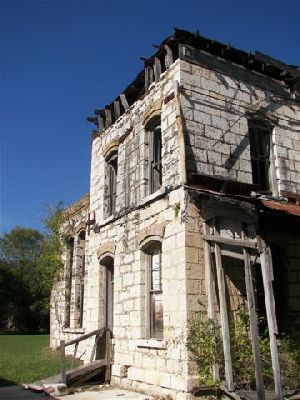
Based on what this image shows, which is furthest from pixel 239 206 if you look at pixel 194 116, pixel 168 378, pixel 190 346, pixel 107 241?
pixel 107 241

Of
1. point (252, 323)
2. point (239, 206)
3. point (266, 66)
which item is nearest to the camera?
point (252, 323)

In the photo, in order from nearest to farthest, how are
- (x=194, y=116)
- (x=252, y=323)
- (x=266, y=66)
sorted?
1. (x=252, y=323)
2. (x=194, y=116)
3. (x=266, y=66)

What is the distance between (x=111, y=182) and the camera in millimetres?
13250

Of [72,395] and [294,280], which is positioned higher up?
[294,280]

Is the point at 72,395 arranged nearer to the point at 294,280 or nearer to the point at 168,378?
the point at 168,378

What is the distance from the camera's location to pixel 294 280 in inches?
396

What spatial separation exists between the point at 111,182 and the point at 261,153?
4.55m

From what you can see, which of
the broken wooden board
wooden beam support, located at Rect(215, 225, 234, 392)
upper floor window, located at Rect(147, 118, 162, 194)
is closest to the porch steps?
the broken wooden board

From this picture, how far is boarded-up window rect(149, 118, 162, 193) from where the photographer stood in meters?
10.9

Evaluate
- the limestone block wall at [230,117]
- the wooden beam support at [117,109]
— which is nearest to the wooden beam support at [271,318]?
the limestone block wall at [230,117]

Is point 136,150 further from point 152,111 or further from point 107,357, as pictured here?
point 107,357

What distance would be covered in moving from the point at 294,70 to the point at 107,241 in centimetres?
686

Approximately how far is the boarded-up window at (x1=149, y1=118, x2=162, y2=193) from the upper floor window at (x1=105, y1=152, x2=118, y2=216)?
6.84 feet

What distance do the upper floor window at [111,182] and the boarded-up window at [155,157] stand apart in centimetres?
209
